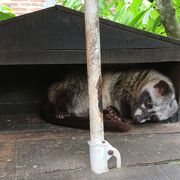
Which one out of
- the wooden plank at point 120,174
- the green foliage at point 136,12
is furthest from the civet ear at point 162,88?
the wooden plank at point 120,174

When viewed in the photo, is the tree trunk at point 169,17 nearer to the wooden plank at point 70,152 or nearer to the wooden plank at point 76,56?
the wooden plank at point 76,56

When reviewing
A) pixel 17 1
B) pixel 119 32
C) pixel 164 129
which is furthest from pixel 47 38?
pixel 17 1

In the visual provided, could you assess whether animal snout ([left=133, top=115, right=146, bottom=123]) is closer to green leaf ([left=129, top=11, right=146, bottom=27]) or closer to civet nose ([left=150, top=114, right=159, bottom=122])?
civet nose ([left=150, top=114, right=159, bottom=122])

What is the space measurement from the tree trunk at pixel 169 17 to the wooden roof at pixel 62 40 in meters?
0.49

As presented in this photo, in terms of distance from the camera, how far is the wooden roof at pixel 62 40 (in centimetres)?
167

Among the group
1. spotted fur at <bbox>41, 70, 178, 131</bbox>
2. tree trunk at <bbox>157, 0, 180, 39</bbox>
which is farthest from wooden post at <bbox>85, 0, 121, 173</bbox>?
tree trunk at <bbox>157, 0, 180, 39</bbox>

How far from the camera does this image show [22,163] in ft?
4.79

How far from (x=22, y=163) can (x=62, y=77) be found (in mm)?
1466

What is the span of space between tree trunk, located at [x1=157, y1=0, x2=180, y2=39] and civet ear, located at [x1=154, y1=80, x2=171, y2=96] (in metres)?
0.37

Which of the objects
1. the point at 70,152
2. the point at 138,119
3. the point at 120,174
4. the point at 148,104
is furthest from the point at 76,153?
the point at 148,104

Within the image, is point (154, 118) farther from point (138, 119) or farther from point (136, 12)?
point (136, 12)

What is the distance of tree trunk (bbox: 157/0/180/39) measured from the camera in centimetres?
227

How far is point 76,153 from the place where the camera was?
158cm

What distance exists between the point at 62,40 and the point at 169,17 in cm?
98
